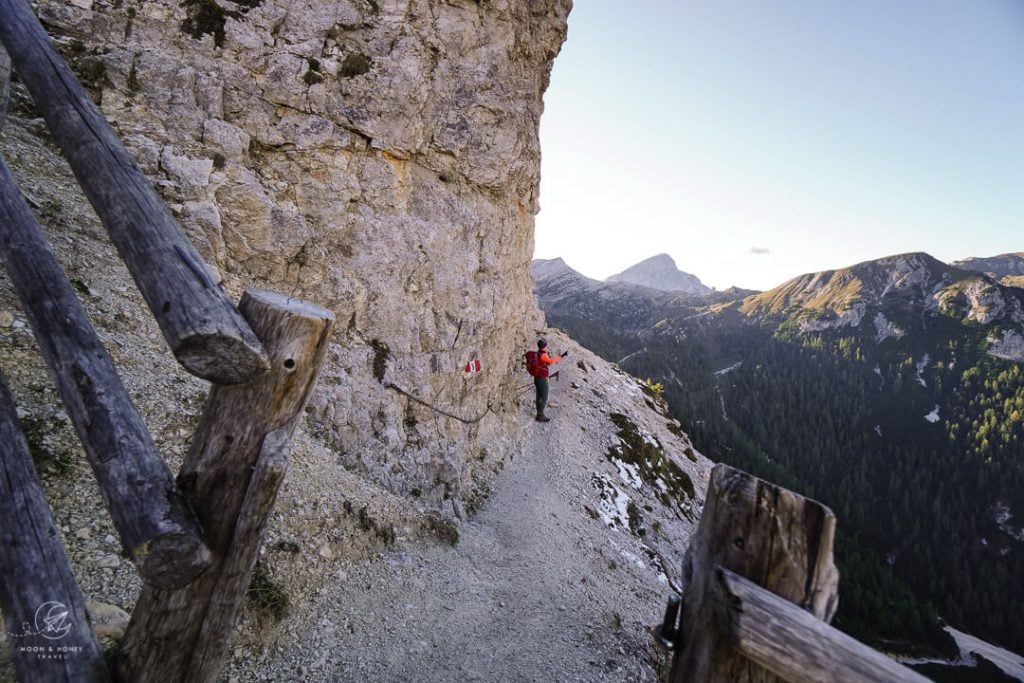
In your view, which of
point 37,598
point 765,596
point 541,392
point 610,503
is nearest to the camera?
point 765,596

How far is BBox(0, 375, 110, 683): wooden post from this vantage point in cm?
241

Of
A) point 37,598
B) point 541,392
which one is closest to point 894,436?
point 541,392

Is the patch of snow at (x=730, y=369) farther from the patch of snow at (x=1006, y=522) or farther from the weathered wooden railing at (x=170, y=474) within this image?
the weathered wooden railing at (x=170, y=474)

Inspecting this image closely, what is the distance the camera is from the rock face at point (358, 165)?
10.6 meters

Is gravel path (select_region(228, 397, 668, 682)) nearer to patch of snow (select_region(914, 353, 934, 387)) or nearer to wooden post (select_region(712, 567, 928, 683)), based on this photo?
wooden post (select_region(712, 567, 928, 683))

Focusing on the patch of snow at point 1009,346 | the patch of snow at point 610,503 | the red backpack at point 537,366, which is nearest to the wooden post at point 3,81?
the red backpack at point 537,366

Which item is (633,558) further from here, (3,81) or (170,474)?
(3,81)

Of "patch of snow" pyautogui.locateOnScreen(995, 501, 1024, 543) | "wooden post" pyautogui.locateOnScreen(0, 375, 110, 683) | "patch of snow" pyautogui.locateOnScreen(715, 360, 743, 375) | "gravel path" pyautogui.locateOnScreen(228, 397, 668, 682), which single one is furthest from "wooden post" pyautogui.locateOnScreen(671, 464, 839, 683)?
"patch of snow" pyautogui.locateOnScreen(715, 360, 743, 375)

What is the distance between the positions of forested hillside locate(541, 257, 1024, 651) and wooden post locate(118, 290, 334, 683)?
8578 centimetres

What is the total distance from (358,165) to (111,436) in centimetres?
1201

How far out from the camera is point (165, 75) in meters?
10.6

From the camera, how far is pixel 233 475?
7.98 feet

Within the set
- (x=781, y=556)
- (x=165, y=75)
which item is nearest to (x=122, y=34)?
(x=165, y=75)

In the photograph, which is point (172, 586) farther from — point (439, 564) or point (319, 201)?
point (319, 201)
